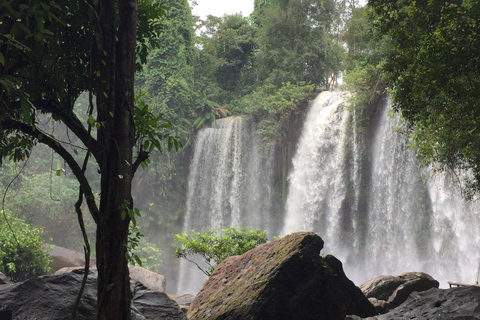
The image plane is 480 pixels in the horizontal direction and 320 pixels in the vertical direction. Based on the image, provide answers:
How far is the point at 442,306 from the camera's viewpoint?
629cm

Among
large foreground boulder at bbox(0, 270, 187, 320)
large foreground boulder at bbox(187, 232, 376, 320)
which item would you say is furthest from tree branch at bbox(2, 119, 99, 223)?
large foreground boulder at bbox(187, 232, 376, 320)

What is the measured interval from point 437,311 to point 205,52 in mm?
20932

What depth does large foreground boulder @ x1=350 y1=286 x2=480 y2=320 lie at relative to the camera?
19.3 feet

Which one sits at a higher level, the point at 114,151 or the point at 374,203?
the point at 374,203

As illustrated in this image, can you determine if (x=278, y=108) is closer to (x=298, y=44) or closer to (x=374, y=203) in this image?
(x=298, y=44)

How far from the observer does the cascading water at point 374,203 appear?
1596 cm

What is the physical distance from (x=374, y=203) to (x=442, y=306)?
38.4 feet

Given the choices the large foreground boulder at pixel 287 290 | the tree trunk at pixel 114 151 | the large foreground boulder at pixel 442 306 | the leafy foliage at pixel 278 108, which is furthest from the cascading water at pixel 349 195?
the tree trunk at pixel 114 151

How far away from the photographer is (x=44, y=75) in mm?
3234

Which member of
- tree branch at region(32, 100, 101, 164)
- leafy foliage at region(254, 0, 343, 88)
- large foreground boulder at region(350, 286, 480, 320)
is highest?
leafy foliage at region(254, 0, 343, 88)

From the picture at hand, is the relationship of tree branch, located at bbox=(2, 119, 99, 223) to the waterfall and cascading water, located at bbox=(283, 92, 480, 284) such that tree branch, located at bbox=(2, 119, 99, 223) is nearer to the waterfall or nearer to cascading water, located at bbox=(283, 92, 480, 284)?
cascading water, located at bbox=(283, 92, 480, 284)

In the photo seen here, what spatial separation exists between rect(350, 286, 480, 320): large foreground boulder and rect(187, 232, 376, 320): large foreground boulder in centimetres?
40

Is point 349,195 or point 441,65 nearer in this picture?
point 441,65

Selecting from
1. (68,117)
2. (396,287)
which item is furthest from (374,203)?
(68,117)
